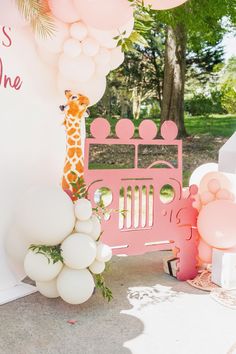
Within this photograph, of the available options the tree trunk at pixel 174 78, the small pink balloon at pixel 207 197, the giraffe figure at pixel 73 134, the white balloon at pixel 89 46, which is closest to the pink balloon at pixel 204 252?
the small pink balloon at pixel 207 197

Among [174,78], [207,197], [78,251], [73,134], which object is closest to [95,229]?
[78,251]

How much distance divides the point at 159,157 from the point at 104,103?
13.7 ft

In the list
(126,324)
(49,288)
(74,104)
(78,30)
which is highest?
(78,30)

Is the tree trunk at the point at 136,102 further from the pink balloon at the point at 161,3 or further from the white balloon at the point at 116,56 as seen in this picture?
the pink balloon at the point at 161,3

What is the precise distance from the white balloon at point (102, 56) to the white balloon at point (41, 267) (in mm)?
1579

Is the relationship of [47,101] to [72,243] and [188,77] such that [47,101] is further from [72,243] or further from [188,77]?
[188,77]

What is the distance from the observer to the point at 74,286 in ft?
10.8

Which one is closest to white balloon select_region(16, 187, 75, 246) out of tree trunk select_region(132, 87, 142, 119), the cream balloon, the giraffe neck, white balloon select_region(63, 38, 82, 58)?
the giraffe neck

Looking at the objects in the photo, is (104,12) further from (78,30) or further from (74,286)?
(74,286)

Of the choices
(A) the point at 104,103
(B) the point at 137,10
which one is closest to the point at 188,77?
(A) the point at 104,103

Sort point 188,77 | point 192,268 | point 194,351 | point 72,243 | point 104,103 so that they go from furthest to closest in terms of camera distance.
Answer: point 188,77 < point 104,103 < point 192,268 < point 72,243 < point 194,351

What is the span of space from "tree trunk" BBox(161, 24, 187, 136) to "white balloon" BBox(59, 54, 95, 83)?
769 centimetres

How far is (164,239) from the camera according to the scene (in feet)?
14.2

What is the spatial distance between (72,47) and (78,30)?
5.4 inches
